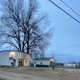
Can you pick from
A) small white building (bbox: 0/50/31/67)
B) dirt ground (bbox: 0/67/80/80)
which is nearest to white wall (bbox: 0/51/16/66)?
small white building (bbox: 0/50/31/67)

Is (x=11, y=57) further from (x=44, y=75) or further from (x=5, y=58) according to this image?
(x=44, y=75)

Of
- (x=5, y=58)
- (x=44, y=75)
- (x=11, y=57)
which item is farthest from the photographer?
(x=5, y=58)

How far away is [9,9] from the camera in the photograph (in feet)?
165

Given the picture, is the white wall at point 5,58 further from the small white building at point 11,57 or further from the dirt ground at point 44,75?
the dirt ground at point 44,75

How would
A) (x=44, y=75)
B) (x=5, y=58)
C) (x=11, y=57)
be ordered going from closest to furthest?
1. (x=44, y=75)
2. (x=11, y=57)
3. (x=5, y=58)

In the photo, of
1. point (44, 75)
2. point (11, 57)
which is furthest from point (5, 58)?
point (44, 75)

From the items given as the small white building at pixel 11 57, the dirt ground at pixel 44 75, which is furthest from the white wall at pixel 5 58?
the dirt ground at pixel 44 75

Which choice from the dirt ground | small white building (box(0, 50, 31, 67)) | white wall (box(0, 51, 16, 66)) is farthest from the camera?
white wall (box(0, 51, 16, 66))

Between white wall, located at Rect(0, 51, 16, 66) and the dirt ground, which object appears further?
white wall, located at Rect(0, 51, 16, 66)

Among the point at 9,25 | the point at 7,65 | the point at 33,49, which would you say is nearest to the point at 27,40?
the point at 33,49

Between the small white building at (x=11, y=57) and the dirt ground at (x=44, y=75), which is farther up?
the small white building at (x=11, y=57)

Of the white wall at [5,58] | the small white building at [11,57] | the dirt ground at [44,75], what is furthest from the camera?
the white wall at [5,58]

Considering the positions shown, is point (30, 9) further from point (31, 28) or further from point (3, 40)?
point (3, 40)

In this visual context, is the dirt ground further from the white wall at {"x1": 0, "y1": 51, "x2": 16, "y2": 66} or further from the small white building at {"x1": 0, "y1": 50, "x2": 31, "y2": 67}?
the white wall at {"x1": 0, "y1": 51, "x2": 16, "y2": 66}
